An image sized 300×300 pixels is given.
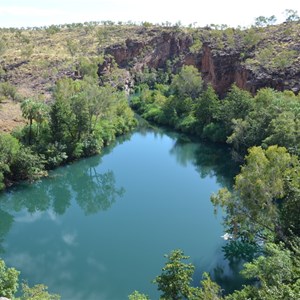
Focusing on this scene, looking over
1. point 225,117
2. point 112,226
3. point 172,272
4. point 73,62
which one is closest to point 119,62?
point 73,62

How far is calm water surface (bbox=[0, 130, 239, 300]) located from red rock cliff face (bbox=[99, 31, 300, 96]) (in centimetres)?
1610

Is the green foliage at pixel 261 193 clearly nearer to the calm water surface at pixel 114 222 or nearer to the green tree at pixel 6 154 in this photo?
the calm water surface at pixel 114 222

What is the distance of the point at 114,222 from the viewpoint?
35.2 meters

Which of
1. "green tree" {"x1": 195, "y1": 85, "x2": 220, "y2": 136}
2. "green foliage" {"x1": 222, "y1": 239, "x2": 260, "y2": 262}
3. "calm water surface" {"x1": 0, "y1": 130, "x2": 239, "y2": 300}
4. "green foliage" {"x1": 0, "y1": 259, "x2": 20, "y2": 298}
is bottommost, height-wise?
"green foliage" {"x1": 0, "y1": 259, "x2": 20, "y2": 298}

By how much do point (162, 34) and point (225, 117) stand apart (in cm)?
6476

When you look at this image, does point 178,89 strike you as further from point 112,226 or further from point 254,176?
point 254,176

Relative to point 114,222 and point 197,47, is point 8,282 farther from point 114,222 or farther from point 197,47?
point 197,47

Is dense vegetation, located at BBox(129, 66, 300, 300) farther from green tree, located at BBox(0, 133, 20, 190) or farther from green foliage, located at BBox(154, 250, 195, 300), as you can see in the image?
green tree, located at BBox(0, 133, 20, 190)

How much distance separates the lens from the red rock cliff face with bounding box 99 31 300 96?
201 ft

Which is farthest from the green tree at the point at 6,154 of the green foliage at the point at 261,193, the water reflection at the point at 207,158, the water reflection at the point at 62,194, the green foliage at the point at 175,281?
the green foliage at the point at 175,281

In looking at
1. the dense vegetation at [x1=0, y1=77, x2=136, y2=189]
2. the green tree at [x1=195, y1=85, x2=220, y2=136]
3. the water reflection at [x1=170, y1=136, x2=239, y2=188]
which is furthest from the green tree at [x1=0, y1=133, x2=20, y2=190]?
the green tree at [x1=195, y1=85, x2=220, y2=136]

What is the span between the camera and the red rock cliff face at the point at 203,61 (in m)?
61.4

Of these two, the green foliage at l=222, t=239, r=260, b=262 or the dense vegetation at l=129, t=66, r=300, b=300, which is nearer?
the dense vegetation at l=129, t=66, r=300, b=300

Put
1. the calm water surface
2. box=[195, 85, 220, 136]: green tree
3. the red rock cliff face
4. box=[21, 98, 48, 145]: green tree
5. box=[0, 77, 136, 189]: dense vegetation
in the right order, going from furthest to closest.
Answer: the red rock cliff face < box=[195, 85, 220, 136]: green tree < box=[21, 98, 48, 145]: green tree < box=[0, 77, 136, 189]: dense vegetation < the calm water surface
